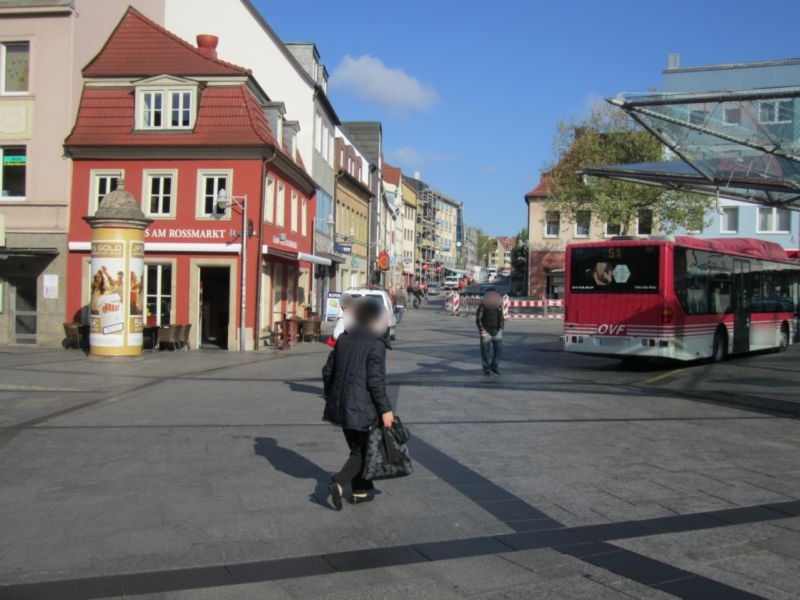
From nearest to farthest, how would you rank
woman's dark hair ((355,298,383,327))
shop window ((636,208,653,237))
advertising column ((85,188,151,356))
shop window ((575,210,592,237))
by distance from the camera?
woman's dark hair ((355,298,383,327)) → advertising column ((85,188,151,356)) → shop window ((636,208,653,237)) → shop window ((575,210,592,237))

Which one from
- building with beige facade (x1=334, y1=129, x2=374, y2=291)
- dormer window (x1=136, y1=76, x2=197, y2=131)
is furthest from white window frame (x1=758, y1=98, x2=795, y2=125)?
building with beige facade (x1=334, y1=129, x2=374, y2=291)

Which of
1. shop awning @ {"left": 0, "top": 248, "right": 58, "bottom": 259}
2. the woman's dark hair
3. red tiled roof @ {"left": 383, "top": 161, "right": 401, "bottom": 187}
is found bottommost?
the woman's dark hair

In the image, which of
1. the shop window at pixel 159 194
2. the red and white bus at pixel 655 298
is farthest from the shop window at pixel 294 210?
the red and white bus at pixel 655 298

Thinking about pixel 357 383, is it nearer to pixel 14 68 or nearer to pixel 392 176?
pixel 14 68

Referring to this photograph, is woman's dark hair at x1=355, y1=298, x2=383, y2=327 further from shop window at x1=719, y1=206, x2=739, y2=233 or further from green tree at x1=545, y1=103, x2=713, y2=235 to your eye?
shop window at x1=719, y1=206, x2=739, y2=233

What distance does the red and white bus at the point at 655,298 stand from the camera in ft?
58.3

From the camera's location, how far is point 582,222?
51.9 metres

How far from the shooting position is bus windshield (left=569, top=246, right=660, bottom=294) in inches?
704

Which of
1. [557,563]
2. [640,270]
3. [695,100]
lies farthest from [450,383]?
[557,563]

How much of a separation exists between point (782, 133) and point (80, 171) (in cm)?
1928

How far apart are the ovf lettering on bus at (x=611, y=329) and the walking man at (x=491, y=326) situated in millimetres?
2696

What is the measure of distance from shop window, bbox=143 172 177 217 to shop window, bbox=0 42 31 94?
14.5ft

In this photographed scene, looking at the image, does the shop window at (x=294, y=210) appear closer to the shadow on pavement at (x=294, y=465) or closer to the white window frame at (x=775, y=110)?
the white window frame at (x=775, y=110)

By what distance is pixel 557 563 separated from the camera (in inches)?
208
